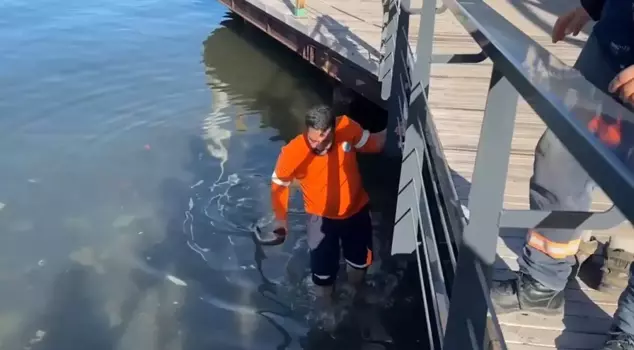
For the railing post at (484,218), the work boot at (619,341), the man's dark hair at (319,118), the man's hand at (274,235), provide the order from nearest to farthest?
the railing post at (484,218) < the work boot at (619,341) < the man's dark hair at (319,118) < the man's hand at (274,235)

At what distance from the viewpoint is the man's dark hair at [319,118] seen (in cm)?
389

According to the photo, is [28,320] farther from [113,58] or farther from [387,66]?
[113,58]

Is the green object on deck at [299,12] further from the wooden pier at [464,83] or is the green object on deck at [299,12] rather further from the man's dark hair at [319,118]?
the man's dark hair at [319,118]

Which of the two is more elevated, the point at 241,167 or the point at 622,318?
the point at 622,318

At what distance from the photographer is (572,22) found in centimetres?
269

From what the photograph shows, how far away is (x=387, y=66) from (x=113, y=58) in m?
5.38

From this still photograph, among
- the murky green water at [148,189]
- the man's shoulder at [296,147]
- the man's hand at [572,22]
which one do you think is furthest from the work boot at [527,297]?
the murky green water at [148,189]

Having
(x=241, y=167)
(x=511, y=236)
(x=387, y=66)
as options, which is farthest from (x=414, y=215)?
(x=241, y=167)

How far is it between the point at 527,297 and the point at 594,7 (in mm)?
1128

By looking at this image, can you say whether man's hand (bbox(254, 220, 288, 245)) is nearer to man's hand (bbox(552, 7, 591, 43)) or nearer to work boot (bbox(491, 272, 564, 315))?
work boot (bbox(491, 272, 564, 315))

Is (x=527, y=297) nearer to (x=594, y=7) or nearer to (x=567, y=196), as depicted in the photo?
(x=567, y=196)

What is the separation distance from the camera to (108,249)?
5.73 meters

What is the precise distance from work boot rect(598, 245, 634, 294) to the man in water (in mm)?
1698

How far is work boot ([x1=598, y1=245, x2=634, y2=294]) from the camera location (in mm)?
2910
